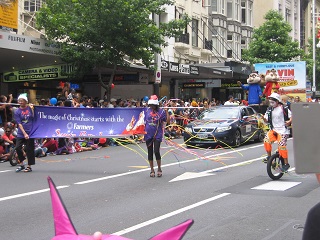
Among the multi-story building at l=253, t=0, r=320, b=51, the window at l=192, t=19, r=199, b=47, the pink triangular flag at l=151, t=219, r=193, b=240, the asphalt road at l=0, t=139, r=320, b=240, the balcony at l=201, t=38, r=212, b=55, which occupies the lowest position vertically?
the asphalt road at l=0, t=139, r=320, b=240

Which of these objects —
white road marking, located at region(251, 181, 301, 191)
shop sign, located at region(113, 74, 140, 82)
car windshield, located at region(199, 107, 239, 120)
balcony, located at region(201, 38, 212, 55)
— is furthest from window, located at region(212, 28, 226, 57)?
white road marking, located at region(251, 181, 301, 191)

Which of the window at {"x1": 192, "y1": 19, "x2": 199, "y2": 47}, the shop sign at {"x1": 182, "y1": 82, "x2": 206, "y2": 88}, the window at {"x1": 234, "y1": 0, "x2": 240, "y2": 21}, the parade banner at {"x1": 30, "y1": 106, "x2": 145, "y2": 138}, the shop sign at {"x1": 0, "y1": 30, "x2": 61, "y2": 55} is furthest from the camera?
the window at {"x1": 234, "y1": 0, "x2": 240, "y2": 21}

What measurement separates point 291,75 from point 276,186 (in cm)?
2190

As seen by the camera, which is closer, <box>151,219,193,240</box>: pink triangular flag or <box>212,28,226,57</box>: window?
<box>151,219,193,240</box>: pink triangular flag

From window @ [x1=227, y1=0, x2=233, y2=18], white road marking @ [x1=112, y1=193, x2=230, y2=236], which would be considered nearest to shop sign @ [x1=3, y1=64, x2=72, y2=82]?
white road marking @ [x1=112, y1=193, x2=230, y2=236]

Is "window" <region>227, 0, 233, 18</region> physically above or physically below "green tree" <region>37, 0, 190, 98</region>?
above

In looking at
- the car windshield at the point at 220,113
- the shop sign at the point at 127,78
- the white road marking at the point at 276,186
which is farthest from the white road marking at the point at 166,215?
the shop sign at the point at 127,78

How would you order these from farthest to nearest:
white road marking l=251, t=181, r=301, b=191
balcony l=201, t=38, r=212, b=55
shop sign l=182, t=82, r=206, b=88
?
1. balcony l=201, t=38, r=212, b=55
2. shop sign l=182, t=82, r=206, b=88
3. white road marking l=251, t=181, r=301, b=191

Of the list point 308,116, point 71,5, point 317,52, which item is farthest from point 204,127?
point 317,52

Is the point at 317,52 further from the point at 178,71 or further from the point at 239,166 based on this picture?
the point at 239,166

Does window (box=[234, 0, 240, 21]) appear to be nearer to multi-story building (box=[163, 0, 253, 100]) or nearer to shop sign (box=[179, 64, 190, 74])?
multi-story building (box=[163, 0, 253, 100])

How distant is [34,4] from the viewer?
91.2ft

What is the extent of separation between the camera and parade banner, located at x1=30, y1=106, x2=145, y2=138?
44.4 feet

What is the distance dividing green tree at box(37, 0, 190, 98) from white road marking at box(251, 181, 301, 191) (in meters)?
13.3
